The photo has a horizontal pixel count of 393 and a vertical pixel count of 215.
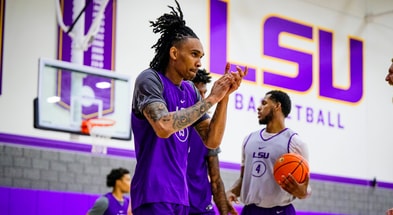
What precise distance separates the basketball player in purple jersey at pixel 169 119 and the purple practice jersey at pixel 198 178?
1912 millimetres

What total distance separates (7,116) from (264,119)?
404 cm

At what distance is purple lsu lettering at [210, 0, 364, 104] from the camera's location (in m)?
12.6

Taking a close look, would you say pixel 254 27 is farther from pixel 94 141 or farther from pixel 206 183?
pixel 206 183

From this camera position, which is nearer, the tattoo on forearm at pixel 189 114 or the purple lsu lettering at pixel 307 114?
the tattoo on forearm at pixel 189 114

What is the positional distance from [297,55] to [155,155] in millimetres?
9957

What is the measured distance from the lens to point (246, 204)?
731 cm

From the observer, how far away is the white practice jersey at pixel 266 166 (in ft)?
23.2

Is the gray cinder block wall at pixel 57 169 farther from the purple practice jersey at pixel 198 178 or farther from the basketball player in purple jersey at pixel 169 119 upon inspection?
the basketball player in purple jersey at pixel 169 119

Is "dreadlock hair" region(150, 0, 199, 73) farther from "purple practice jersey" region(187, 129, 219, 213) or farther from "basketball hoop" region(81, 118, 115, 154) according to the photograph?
"basketball hoop" region(81, 118, 115, 154)

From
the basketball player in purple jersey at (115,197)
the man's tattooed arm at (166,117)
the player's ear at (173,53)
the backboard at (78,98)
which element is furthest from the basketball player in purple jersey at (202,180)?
the backboard at (78,98)

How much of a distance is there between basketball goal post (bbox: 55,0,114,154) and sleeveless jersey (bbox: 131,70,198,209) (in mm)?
5714

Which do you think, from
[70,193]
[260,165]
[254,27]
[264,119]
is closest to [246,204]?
[260,165]

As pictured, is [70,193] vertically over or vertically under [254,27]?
under

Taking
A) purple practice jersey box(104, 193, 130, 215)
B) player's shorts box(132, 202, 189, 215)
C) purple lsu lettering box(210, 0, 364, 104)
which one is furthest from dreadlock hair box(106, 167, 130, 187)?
player's shorts box(132, 202, 189, 215)
